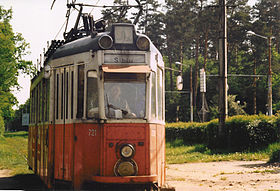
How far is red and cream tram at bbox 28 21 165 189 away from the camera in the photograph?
9484 millimetres

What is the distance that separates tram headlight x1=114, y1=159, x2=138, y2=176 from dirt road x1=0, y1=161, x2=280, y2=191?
432 centimetres

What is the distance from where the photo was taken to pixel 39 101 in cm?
1355

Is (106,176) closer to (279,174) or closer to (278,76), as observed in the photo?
(279,174)

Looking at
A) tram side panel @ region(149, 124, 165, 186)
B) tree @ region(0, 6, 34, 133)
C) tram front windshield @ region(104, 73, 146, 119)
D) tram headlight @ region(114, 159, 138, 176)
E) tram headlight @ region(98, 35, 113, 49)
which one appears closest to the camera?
tram headlight @ region(114, 159, 138, 176)

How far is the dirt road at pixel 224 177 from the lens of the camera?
543 inches

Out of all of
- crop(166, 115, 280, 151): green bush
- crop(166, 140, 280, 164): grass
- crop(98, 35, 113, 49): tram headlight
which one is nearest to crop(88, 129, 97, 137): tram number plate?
crop(98, 35, 113, 49): tram headlight

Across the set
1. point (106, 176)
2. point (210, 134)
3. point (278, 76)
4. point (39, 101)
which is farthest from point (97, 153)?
point (278, 76)

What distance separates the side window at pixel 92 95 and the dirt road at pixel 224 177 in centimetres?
470

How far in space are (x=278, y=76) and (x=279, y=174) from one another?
44.5 m

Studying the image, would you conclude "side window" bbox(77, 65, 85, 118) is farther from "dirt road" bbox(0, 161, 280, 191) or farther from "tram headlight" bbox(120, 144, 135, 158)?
"dirt road" bbox(0, 161, 280, 191)

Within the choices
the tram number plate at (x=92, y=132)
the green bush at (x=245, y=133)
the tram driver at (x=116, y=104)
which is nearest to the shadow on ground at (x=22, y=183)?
the tram number plate at (x=92, y=132)

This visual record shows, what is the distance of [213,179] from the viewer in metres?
16.2

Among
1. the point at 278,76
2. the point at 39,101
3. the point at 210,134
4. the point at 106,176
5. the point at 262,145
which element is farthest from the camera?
the point at 278,76

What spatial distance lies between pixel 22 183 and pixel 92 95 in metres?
6.76
